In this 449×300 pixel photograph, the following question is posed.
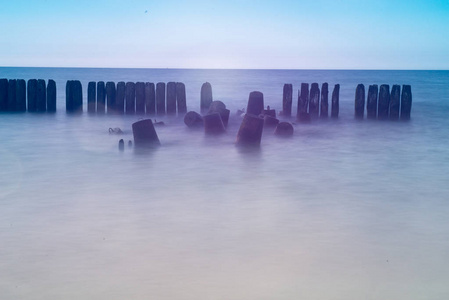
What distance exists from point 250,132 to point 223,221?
469 cm

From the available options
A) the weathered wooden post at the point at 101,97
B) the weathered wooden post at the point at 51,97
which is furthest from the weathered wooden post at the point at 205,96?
the weathered wooden post at the point at 51,97

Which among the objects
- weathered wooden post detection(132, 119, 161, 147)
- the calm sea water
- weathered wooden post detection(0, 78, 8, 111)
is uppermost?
weathered wooden post detection(0, 78, 8, 111)

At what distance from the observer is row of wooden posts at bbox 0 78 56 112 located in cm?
1518

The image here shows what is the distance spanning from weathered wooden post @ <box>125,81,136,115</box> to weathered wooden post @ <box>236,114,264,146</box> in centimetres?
572

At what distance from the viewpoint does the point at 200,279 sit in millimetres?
3789

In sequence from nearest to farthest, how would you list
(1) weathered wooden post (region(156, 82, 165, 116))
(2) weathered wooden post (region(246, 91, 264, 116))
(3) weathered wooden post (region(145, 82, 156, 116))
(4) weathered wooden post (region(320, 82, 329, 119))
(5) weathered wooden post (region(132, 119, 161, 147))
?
(5) weathered wooden post (region(132, 119, 161, 147)) < (2) weathered wooden post (region(246, 91, 264, 116)) < (4) weathered wooden post (region(320, 82, 329, 119)) < (3) weathered wooden post (region(145, 82, 156, 116)) < (1) weathered wooden post (region(156, 82, 165, 116))

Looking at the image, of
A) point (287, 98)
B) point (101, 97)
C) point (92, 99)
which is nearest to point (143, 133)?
point (101, 97)

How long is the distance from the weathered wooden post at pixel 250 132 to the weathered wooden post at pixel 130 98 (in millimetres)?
Answer: 5718

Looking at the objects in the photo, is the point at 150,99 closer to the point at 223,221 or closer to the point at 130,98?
the point at 130,98

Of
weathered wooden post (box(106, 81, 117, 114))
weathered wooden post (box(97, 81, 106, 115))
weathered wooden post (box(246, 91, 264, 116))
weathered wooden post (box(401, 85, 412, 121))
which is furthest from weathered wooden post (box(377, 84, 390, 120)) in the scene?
weathered wooden post (box(97, 81, 106, 115))

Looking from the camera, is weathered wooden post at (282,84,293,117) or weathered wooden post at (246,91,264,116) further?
weathered wooden post at (282,84,293,117)

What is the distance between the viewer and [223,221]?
5.35 m

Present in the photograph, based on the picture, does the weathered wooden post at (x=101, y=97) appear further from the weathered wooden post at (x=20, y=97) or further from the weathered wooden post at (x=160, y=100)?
the weathered wooden post at (x=20, y=97)

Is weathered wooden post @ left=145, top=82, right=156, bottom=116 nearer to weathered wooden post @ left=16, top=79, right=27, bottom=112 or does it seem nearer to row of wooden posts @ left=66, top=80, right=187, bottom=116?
row of wooden posts @ left=66, top=80, right=187, bottom=116
